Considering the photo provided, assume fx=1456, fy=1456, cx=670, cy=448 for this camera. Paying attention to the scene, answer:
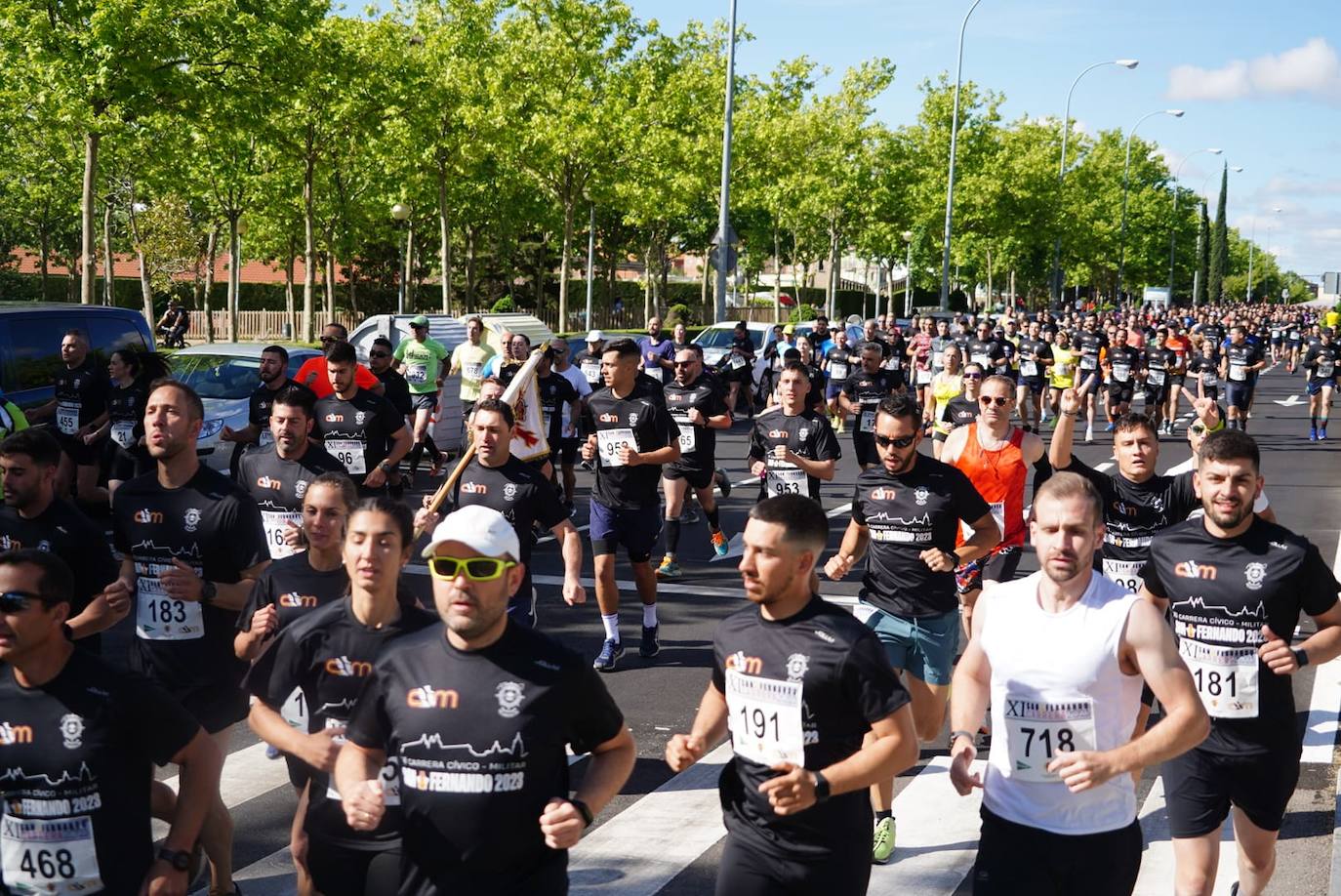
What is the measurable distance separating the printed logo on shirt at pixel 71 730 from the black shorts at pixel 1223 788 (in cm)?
360

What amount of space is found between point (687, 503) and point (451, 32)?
80.4 ft

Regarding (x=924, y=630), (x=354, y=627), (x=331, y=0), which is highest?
(x=331, y=0)

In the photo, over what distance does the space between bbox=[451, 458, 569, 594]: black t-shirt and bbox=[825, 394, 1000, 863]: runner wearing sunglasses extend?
152 cm

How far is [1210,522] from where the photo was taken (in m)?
5.28

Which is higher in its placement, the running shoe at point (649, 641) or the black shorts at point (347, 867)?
the black shorts at point (347, 867)

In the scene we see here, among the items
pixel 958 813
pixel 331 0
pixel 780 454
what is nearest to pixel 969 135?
pixel 331 0

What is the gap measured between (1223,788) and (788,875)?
2042mm

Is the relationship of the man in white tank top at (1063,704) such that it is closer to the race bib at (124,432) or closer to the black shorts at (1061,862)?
the black shorts at (1061,862)

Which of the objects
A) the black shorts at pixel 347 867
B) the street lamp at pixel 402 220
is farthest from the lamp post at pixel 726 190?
the black shorts at pixel 347 867

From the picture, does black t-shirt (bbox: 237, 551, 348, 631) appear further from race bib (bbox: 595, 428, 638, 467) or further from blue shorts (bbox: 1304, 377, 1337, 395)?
blue shorts (bbox: 1304, 377, 1337, 395)

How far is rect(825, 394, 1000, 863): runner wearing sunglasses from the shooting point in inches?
262

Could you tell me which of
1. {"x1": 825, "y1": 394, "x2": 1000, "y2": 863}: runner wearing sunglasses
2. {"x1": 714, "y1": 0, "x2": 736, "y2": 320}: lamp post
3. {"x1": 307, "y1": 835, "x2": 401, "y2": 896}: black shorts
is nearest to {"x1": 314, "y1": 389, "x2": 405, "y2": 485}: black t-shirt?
{"x1": 825, "y1": 394, "x2": 1000, "y2": 863}: runner wearing sunglasses

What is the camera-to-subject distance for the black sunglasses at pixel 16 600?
3771 millimetres

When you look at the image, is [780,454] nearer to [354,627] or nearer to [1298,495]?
[354,627]
